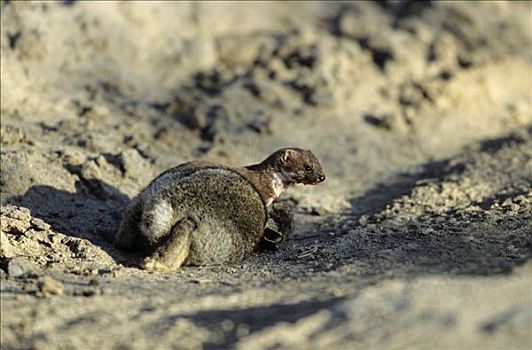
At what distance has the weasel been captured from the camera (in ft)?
20.1

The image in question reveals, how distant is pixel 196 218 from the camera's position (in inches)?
243

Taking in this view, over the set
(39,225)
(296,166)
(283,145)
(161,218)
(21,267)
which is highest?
(283,145)

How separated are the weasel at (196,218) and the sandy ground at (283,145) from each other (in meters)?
0.16

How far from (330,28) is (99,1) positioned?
2939 mm

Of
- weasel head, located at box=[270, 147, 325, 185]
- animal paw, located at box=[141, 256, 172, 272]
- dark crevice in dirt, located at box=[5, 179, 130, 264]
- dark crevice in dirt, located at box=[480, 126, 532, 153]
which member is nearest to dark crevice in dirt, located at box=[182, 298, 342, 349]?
animal paw, located at box=[141, 256, 172, 272]

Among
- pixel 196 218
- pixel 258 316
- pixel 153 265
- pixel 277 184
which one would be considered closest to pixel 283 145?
pixel 277 184

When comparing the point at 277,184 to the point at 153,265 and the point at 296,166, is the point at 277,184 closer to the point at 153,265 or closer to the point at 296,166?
the point at 296,166

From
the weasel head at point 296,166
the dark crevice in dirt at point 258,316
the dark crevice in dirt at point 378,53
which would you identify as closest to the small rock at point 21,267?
the dark crevice in dirt at point 258,316

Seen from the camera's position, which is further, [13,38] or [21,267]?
[13,38]

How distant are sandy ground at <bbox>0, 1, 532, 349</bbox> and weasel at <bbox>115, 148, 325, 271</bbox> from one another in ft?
0.52

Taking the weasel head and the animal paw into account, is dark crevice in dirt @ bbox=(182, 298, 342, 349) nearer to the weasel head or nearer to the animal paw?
the animal paw

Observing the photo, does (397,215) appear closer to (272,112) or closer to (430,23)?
(272,112)

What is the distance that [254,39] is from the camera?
1101 cm

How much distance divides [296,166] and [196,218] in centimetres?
139
